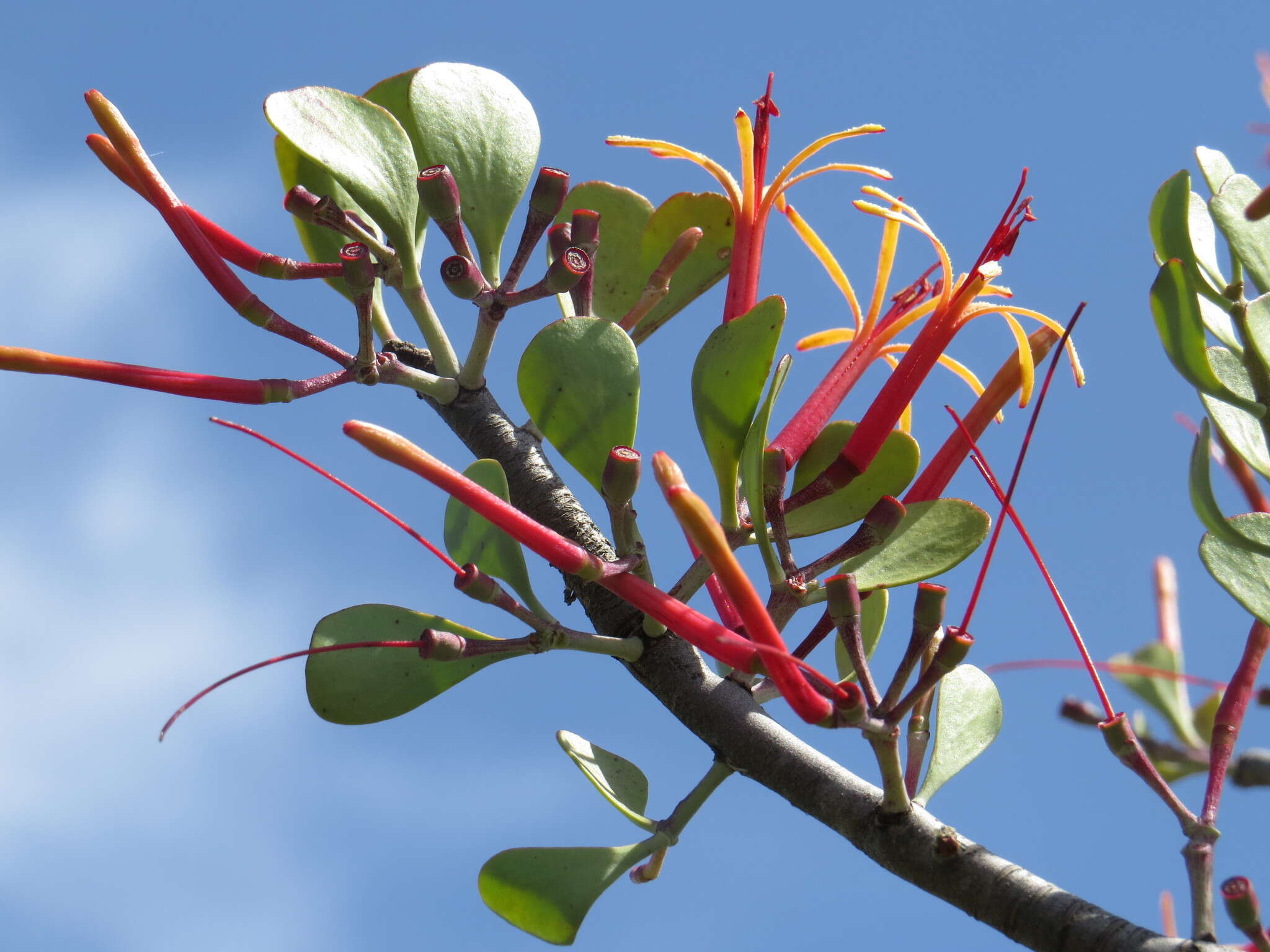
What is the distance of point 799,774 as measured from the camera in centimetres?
92

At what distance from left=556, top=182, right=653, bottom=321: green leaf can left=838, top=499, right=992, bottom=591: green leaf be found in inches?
16.7

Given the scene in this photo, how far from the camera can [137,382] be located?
0.91 meters

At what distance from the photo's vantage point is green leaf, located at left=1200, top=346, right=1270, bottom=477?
0.83m

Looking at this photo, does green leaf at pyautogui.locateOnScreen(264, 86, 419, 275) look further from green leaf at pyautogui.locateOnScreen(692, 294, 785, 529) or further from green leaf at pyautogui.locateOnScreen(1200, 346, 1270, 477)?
green leaf at pyautogui.locateOnScreen(1200, 346, 1270, 477)

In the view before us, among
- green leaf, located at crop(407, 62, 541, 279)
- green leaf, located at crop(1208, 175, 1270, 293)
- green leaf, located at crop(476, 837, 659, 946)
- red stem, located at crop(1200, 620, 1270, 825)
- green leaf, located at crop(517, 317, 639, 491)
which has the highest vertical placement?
green leaf, located at crop(407, 62, 541, 279)

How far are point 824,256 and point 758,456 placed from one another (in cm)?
43

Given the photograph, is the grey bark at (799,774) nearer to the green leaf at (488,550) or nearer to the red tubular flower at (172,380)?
the green leaf at (488,550)

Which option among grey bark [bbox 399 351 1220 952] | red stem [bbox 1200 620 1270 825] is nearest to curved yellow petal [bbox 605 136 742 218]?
grey bark [bbox 399 351 1220 952]

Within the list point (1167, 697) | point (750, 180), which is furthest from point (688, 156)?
point (1167, 697)

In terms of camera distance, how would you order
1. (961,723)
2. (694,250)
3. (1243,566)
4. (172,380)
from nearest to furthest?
(1243,566), (172,380), (961,723), (694,250)

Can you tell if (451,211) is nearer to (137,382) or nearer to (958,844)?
(137,382)

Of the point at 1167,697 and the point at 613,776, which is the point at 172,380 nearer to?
the point at 613,776

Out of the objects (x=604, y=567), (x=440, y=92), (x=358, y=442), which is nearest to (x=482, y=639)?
→ (x=604, y=567)

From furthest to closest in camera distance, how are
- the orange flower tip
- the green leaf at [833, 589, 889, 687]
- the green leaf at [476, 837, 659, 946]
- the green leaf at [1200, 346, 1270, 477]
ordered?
1. the green leaf at [833, 589, 889, 687]
2. the green leaf at [476, 837, 659, 946]
3. the green leaf at [1200, 346, 1270, 477]
4. the orange flower tip
